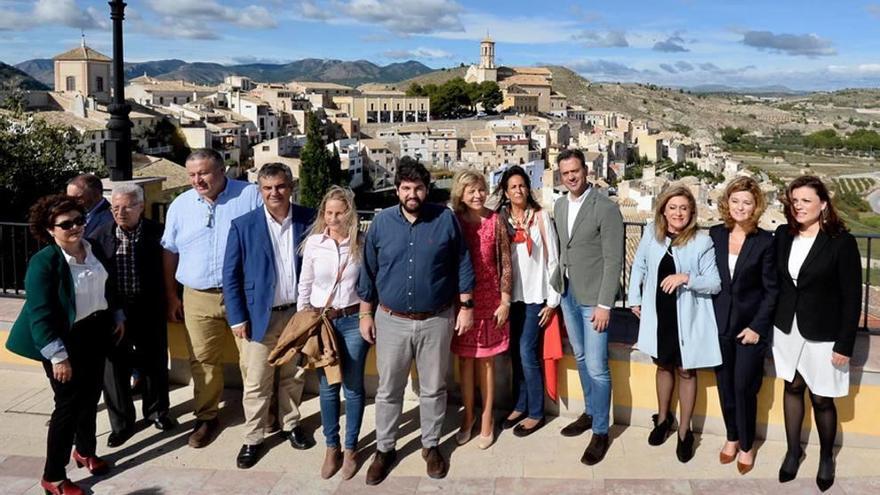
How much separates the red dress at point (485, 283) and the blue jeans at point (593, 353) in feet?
1.24

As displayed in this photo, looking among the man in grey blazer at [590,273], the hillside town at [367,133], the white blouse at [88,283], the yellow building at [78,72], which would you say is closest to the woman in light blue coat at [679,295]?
the man in grey blazer at [590,273]

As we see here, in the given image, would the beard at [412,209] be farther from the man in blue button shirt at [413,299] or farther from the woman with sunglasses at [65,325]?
the woman with sunglasses at [65,325]

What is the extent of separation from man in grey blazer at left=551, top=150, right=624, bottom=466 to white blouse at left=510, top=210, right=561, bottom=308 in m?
0.05

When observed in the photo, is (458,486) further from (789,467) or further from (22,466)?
(22,466)

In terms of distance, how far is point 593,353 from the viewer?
3795 mm

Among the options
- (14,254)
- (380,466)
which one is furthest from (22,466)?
(14,254)

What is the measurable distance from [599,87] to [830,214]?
490ft

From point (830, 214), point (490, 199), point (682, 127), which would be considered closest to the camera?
point (830, 214)

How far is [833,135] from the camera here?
380ft

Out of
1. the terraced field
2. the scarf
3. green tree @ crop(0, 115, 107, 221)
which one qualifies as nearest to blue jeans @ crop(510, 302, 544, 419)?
the scarf

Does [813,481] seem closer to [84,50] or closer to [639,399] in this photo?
[639,399]

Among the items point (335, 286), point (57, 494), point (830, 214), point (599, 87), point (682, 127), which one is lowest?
point (57, 494)

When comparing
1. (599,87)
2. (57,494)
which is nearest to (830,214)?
(57,494)

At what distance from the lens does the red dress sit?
3650mm
